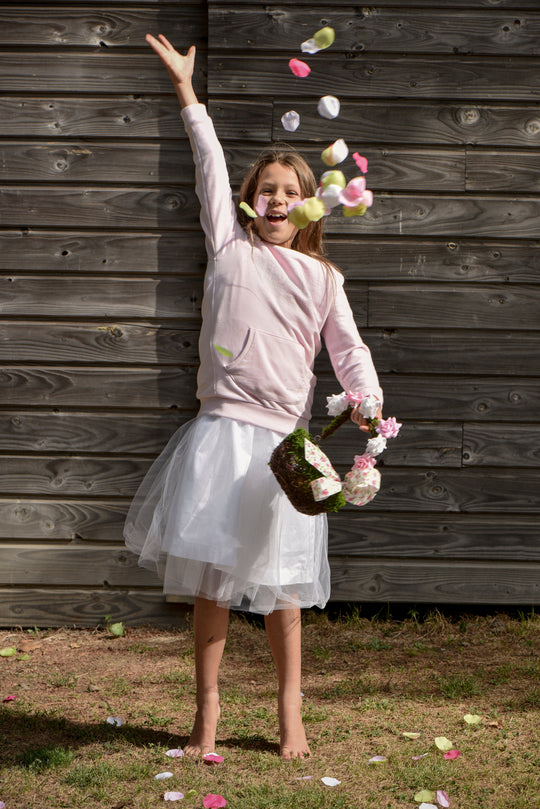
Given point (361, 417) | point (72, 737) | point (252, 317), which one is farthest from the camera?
point (72, 737)

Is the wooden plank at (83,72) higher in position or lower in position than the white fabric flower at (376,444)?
higher

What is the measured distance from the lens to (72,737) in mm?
2750

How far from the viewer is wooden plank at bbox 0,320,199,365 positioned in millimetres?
3984

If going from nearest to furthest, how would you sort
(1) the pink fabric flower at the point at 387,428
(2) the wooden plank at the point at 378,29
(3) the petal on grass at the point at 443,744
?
(1) the pink fabric flower at the point at 387,428
(3) the petal on grass at the point at 443,744
(2) the wooden plank at the point at 378,29

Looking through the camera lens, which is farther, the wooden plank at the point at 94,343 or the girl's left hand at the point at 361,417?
the wooden plank at the point at 94,343

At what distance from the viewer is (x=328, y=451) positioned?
395cm

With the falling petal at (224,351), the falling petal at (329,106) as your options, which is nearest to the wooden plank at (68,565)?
the falling petal at (224,351)

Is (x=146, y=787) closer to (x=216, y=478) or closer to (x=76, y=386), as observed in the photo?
(x=216, y=478)

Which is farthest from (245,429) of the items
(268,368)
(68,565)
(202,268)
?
(68,565)

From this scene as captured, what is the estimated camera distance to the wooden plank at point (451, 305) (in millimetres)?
3949

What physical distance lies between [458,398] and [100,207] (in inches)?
77.8

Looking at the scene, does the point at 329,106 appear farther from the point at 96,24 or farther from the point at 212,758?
the point at 96,24

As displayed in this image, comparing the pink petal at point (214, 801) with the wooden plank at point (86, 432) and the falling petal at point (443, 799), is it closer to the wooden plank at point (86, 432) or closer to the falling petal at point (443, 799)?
the falling petal at point (443, 799)

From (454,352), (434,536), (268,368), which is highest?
(454,352)
